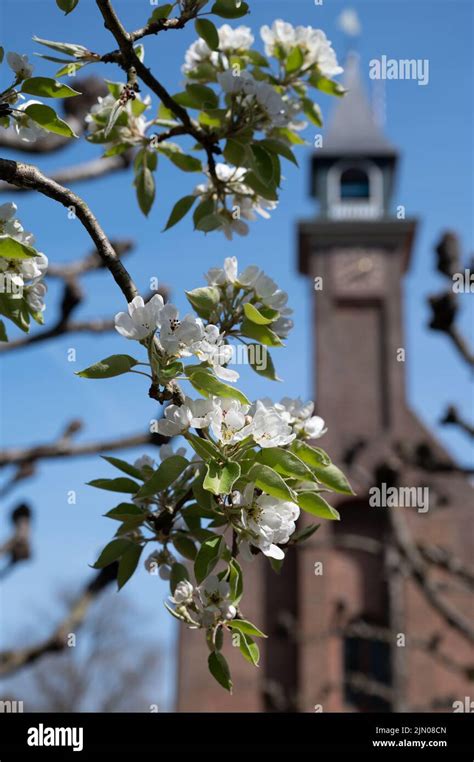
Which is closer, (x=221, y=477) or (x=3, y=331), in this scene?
(x=221, y=477)

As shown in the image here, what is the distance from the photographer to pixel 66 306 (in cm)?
604

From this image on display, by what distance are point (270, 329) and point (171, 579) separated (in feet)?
1.64

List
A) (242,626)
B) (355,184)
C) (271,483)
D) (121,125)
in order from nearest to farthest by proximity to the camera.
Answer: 1. (271,483)
2. (242,626)
3. (121,125)
4. (355,184)

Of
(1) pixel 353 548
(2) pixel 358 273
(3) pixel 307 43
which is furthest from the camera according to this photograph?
(2) pixel 358 273

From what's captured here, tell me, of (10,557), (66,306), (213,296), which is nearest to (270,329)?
(213,296)

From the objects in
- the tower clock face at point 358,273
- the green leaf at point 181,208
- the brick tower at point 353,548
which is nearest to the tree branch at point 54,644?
the green leaf at point 181,208

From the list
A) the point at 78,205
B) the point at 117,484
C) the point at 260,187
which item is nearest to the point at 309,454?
the point at 117,484

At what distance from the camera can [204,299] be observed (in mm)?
1797

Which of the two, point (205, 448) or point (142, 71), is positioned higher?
point (142, 71)

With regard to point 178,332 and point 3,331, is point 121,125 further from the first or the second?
point 178,332

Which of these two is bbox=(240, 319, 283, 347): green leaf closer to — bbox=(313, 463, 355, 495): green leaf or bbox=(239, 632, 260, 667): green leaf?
bbox=(313, 463, 355, 495): green leaf

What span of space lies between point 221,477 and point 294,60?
1.31m

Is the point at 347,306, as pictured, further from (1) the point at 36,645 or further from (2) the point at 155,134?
(2) the point at 155,134

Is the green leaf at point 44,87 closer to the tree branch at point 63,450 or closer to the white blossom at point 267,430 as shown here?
the white blossom at point 267,430
